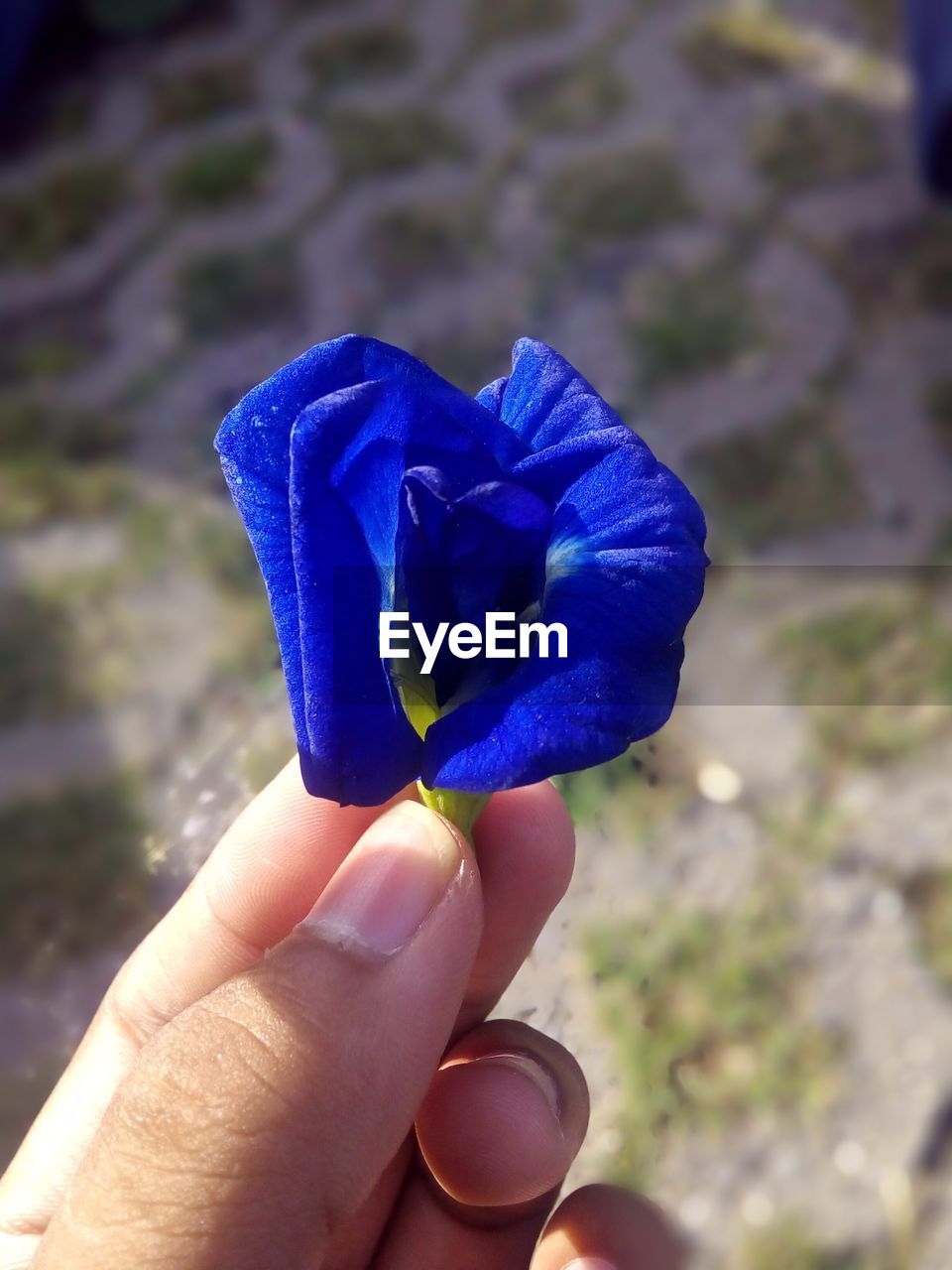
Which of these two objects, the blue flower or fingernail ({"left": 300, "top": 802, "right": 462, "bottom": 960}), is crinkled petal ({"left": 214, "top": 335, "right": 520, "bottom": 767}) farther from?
fingernail ({"left": 300, "top": 802, "right": 462, "bottom": 960})

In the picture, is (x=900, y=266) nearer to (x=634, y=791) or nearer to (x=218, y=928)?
(x=634, y=791)

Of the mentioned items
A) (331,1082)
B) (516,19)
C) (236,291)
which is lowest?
(236,291)

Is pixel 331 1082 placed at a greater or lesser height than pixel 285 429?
lesser

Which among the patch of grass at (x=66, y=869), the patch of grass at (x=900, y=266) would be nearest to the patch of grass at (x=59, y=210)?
the patch of grass at (x=66, y=869)

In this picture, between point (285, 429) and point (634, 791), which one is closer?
point (285, 429)

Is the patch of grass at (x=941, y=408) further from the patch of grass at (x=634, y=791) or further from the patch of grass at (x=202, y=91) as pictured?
the patch of grass at (x=202, y=91)

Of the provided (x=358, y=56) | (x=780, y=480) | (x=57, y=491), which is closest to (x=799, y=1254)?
(x=780, y=480)
